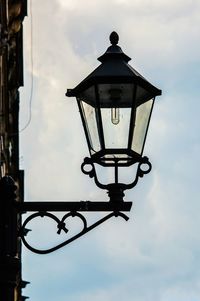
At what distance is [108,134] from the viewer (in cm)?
1142

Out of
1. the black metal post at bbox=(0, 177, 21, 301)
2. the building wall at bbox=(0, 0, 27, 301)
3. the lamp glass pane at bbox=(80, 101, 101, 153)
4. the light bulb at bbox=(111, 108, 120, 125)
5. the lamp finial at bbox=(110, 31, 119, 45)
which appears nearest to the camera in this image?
the black metal post at bbox=(0, 177, 21, 301)

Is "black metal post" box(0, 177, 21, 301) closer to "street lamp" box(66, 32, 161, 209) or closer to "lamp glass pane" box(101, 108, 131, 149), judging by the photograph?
"street lamp" box(66, 32, 161, 209)

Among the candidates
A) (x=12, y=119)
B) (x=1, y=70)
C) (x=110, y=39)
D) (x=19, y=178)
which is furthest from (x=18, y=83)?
(x=110, y=39)

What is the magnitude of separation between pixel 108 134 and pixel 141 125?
0.25 m

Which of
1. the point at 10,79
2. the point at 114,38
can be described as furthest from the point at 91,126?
the point at 10,79

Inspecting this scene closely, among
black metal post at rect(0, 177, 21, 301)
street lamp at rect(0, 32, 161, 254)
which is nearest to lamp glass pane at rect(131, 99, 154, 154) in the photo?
street lamp at rect(0, 32, 161, 254)

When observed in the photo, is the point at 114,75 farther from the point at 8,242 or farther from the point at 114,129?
the point at 8,242

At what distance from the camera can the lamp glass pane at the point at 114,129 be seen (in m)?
11.4

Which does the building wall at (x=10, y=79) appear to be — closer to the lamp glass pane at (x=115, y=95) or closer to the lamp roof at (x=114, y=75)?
the lamp roof at (x=114, y=75)

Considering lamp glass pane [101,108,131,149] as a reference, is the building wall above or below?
above

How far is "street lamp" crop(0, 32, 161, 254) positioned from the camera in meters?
11.4

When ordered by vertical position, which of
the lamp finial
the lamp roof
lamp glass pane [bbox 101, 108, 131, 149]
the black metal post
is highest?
the lamp finial

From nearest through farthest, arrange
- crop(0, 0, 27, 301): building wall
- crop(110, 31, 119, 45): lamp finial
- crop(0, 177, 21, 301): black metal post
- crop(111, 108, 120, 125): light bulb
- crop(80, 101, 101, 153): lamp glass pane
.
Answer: crop(0, 177, 21, 301): black metal post
crop(111, 108, 120, 125): light bulb
crop(80, 101, 101, 153): lamp glass pane
crop(110, 31, 119, 45): lamp finial
crop(0, 0, 27, 301): building wall

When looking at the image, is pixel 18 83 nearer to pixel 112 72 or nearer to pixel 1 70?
pixel 1 70
